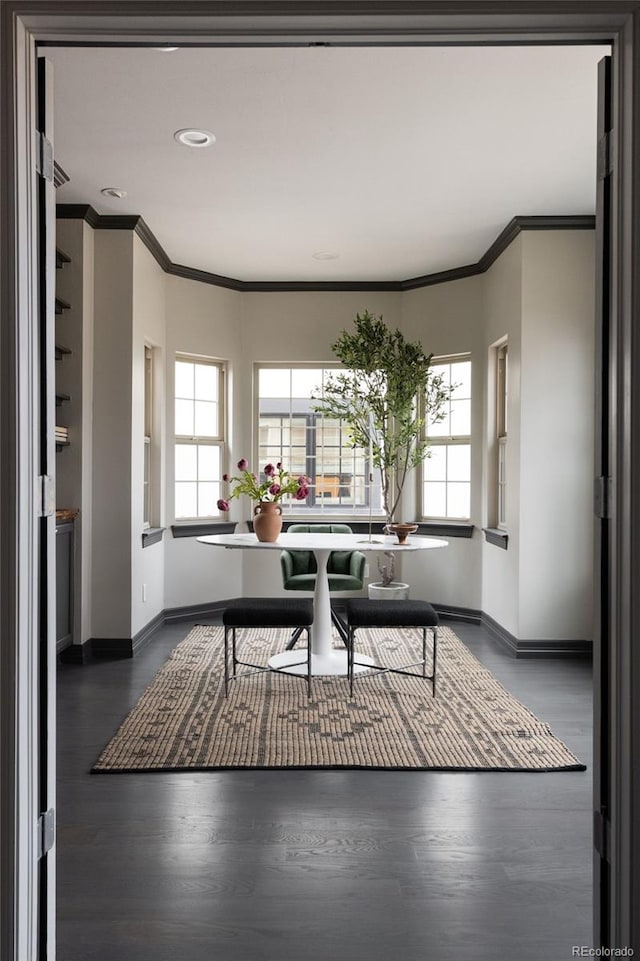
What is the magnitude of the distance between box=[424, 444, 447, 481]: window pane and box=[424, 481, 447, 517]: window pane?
63mm

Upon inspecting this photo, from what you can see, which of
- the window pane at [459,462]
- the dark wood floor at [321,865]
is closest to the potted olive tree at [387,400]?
the window pane at [459,462]

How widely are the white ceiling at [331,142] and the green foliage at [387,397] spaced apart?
78cm

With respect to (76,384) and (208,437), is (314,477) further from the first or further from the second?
(76,384)

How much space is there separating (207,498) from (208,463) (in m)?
0.31

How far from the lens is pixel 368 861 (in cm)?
230

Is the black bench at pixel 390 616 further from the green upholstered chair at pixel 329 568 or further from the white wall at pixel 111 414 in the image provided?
the white wall at pixel 111 414

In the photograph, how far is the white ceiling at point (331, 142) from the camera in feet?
9.77

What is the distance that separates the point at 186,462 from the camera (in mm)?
6156

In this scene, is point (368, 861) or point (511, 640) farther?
point (511, 640)

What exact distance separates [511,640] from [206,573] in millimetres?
2619

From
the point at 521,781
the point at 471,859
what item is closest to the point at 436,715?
the point at 521,781

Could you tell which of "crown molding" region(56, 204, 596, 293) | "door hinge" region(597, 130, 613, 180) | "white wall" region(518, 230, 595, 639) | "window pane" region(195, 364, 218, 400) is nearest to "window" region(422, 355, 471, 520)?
"crown molding" region(56, 204, 596, 293)

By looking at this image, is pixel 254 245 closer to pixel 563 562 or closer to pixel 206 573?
pixel 206 573

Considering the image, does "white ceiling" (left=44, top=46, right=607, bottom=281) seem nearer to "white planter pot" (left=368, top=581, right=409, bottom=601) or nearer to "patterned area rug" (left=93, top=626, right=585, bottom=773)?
"white planter pot" (left=368, top=581, right=409, bottom=601)
